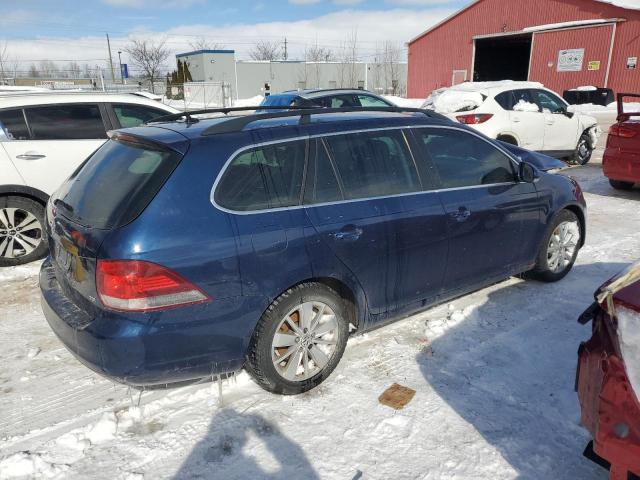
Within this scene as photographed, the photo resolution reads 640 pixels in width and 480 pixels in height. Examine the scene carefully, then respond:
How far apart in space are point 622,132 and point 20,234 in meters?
8.50

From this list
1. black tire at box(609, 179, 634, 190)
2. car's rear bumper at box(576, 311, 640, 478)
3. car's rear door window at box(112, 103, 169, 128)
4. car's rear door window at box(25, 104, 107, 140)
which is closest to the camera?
car's rear bumper at box(576, 311, 640, 478)

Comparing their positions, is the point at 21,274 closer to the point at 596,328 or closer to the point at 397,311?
the point at 397,311

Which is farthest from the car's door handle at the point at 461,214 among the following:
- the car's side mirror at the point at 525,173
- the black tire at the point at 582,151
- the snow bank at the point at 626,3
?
the snow bank at the point at 626,3

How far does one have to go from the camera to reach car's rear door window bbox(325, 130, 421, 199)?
3217 mm

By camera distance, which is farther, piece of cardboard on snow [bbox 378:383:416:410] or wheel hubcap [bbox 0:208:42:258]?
wheel hubcap [bbox 0:208:42:258]

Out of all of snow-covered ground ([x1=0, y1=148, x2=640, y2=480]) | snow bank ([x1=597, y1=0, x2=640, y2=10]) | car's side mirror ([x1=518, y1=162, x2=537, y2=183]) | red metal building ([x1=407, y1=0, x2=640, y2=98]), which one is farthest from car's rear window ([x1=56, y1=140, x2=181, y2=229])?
snow bank ([x1=597, y1=0, x2=640, y2=10])

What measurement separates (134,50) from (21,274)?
51528 mm

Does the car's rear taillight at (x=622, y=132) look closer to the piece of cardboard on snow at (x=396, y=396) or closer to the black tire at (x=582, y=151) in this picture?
the black tire at (x=582, y=151)

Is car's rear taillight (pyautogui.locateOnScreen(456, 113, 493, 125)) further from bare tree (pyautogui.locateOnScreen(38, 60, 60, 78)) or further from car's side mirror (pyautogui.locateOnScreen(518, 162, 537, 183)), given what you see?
bare tree (pyautogui.locateOnScreen(38, 60, 60, 78))

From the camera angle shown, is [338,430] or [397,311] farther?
[397,311]

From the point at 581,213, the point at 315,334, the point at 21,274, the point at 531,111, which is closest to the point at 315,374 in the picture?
the point at 315,334

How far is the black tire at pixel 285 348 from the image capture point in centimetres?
287

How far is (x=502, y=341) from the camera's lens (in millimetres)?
3748

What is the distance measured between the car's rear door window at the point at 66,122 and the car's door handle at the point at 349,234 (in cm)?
392
